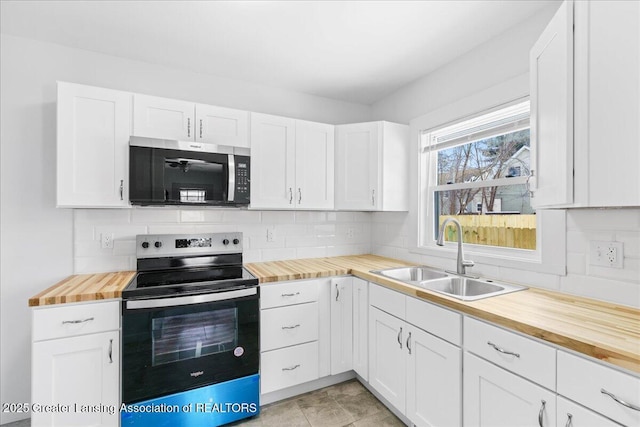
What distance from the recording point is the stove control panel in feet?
7.12

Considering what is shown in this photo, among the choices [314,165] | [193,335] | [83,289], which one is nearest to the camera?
[83,289]

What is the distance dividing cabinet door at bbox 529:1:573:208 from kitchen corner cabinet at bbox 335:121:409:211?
1.24m

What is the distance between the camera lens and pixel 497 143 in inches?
83.2

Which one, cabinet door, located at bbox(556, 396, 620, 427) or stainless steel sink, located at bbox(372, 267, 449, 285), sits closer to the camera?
→ cabinet door, located at bbox(556, 396, 620, 427)

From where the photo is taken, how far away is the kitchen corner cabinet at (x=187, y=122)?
81.9 inches

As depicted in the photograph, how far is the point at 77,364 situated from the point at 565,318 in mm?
2395

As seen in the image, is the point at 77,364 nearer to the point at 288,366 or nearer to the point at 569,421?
the point at 288,366

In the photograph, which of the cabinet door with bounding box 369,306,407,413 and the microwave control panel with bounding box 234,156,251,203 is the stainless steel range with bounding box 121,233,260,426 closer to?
the microwave control panel with bounding box 234,156,251,203

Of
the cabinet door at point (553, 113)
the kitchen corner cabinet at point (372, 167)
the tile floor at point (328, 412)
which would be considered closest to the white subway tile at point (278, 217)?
the kitchen corner cabinet at point (372, 167)

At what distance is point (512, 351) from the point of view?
124cm

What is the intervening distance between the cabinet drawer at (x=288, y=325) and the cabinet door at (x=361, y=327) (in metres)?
0.32

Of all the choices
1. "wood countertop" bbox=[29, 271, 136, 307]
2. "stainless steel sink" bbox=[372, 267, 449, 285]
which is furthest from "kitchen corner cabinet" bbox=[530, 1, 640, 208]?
"wood countertop" bbox=[29, 271, 136, 307]

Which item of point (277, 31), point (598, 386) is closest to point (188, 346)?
point (598, 386)

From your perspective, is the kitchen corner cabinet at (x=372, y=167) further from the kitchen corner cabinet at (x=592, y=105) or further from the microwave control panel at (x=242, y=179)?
the kitchen corner cabinet at (x=592, y=105)
